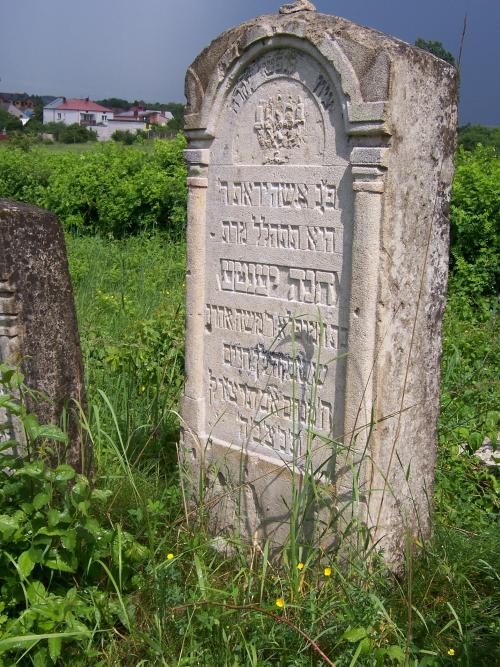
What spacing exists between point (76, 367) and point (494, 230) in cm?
436

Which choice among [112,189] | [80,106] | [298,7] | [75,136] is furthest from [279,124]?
[80,106]

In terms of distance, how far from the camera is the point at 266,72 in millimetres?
3070

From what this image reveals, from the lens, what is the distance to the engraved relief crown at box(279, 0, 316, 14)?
297 cm

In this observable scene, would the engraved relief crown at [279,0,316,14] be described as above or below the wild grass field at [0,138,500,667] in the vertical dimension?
above

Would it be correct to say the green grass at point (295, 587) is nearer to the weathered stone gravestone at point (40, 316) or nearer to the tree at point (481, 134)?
the weathered stone gravestone at point (40, 316)

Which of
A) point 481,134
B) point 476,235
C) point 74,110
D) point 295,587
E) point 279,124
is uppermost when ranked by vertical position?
point 74,110

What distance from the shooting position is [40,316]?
10.9 feet

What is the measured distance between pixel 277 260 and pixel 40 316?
106cm

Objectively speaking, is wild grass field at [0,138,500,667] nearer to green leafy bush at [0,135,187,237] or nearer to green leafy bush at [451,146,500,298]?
green leafy bush at [451,146,500,298]

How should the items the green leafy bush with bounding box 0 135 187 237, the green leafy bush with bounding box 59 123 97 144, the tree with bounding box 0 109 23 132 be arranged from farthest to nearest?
the tree with bounding box 0 109 23 132 → the green leafy bush with bounding box 59 123 97 144 → the green leafy bush with bounding box 0 135 187 237

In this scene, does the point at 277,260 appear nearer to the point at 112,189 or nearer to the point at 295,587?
the point at 295,587

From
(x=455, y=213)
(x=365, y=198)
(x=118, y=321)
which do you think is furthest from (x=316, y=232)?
(x=455, y=213)

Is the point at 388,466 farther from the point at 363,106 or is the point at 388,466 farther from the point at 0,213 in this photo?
the point at 0,213

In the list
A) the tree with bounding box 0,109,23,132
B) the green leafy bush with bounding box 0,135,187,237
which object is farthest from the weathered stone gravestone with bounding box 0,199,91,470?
the tree with bounding box 0,109,23,132
